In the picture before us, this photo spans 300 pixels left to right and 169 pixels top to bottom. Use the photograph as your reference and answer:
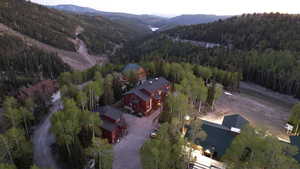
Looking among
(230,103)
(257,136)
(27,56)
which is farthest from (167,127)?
(27,56)

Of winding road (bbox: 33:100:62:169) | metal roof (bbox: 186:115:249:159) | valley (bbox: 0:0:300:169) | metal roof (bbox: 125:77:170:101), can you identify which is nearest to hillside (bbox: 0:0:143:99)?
valley (bbox: 0:0:300:169)

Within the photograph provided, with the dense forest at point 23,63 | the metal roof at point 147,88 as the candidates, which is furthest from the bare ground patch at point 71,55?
the metal roof at point 147,88

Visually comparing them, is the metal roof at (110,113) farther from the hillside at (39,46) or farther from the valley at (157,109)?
the hillside at (39,46)

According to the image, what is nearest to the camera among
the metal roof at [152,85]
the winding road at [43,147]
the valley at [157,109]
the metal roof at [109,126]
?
the valley at [157,109]

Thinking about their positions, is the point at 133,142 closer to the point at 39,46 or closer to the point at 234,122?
the point at 234,122

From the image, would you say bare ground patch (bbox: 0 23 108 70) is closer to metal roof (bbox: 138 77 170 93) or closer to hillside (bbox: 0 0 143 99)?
hillside (bbox: 0 0 143 99)

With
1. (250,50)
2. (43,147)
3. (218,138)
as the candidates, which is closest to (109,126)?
(43,147)

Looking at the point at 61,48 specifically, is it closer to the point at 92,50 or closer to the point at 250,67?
the point at 92,50
